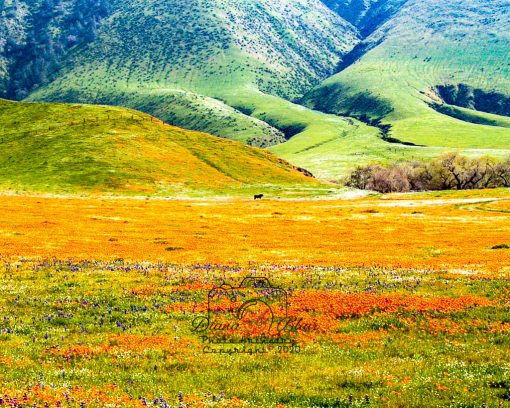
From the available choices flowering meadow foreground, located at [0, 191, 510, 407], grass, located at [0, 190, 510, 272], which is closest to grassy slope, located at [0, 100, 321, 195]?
grass, located at [0, 190, 510, 272]

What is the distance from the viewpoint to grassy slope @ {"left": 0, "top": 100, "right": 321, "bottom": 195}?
472 feet

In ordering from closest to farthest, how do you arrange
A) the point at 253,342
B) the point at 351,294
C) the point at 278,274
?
the point at 253,342 < the point at 351,294 < the point at 278,274

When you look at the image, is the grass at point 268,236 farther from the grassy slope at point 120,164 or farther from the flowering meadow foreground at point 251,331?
the grassy slope at point 120,164

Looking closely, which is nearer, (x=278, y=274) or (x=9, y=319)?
(x=9, y=319)

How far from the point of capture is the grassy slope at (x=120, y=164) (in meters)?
144

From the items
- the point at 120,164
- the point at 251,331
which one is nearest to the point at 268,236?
the point at 251,331

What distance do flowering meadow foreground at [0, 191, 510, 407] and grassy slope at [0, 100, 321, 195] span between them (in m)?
108

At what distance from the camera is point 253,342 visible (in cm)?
1623

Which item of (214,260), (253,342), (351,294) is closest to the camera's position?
(253,342)

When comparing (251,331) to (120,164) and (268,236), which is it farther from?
(120,164)

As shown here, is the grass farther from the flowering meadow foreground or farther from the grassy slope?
the grassy slope

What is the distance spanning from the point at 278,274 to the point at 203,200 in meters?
104

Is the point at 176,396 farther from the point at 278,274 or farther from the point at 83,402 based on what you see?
the point at 278,274

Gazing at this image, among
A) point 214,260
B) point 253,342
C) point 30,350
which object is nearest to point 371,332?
point 253,342
